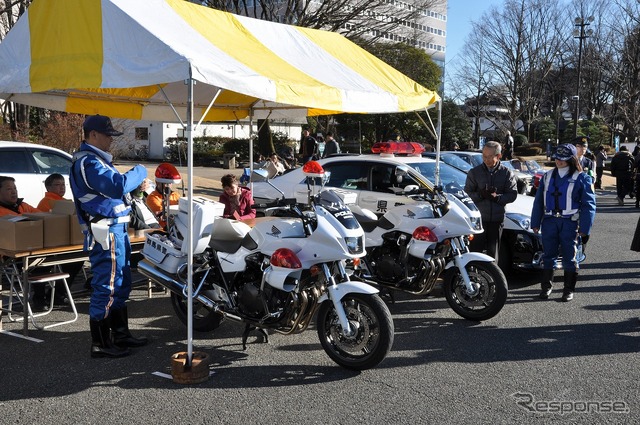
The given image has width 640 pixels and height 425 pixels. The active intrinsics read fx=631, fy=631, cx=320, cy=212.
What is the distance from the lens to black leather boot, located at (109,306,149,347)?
550 centimetres

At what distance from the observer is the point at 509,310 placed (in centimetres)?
696

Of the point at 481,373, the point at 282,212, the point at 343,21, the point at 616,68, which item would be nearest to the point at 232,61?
the point at 282,212

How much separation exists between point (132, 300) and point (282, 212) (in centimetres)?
305

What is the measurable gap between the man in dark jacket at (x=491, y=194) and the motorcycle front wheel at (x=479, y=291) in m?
1.23

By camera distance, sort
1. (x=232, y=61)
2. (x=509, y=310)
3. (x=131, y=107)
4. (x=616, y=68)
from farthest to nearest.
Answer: (x=616, y=68), (x=131, y=107), (x=509, y=310), (x=232, y=61)

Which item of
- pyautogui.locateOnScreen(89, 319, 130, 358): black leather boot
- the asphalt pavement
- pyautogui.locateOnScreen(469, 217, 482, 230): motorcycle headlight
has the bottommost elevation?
the asphalt pavement

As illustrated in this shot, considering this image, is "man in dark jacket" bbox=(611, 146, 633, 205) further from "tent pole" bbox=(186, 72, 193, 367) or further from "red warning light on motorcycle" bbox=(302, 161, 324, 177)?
"tent pole" bbox=(186, 72, 193, 367)

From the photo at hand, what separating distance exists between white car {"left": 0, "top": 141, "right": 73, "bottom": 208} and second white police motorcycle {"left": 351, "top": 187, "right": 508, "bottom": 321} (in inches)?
253

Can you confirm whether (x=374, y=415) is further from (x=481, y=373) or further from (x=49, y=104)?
(x=49, y=104)

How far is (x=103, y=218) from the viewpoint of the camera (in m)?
5.11

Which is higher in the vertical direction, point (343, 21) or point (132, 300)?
point (343, 21)

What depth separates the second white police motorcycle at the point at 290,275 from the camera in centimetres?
490

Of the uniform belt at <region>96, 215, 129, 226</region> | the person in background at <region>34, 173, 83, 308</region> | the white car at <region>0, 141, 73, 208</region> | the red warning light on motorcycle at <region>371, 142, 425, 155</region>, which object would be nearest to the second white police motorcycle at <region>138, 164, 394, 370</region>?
the uniform belt at <region>96, 215, 129, 226</region>

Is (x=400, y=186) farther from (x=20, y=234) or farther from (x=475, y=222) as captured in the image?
(x=20, y=234)
